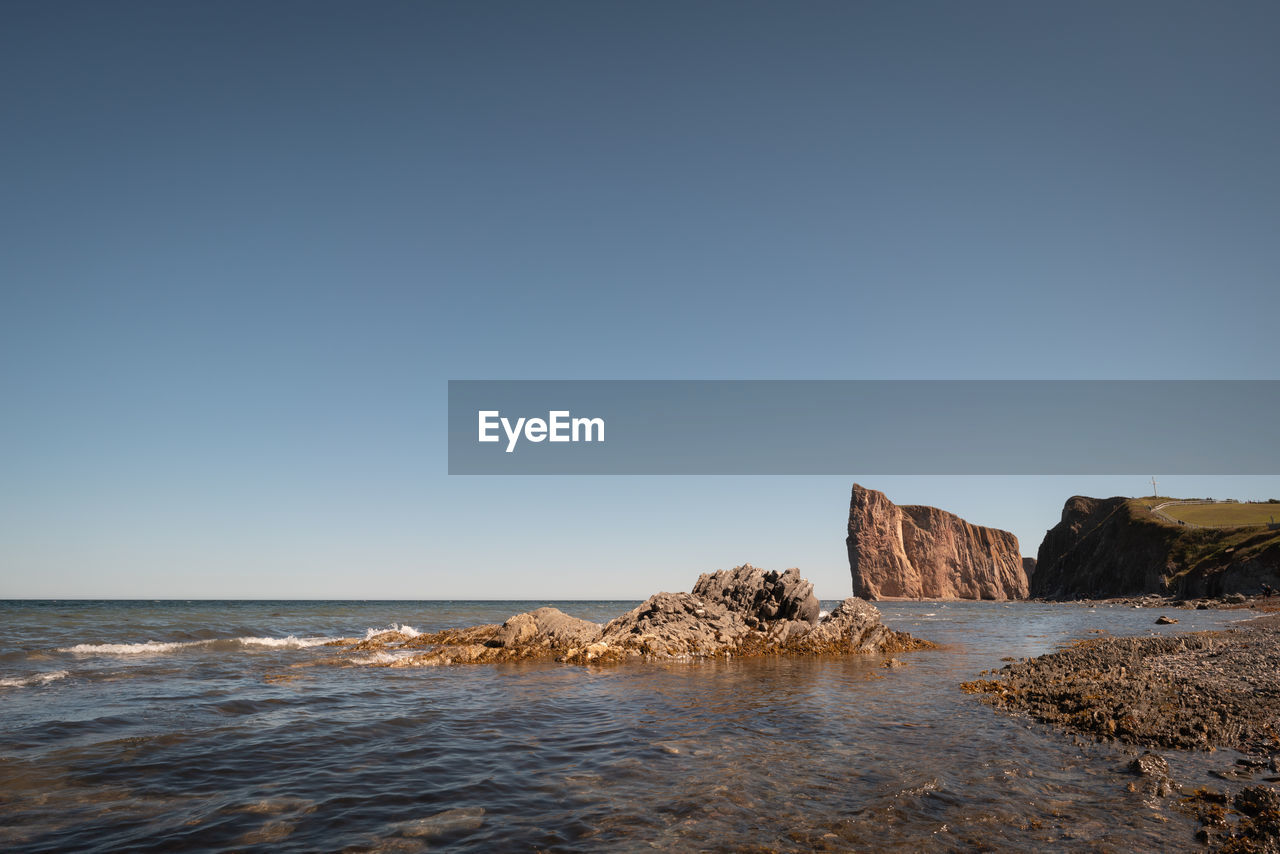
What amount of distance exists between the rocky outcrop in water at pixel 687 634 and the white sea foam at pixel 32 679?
10.1 m

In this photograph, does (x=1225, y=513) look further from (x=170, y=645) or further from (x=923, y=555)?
(x=170, y=645)

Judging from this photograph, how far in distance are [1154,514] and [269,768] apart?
142 metres

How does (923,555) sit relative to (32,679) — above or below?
below

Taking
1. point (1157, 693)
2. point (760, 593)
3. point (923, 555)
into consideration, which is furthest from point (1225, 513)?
point (1157, 693)

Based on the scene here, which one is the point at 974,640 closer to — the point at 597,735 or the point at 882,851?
the point at 597,735

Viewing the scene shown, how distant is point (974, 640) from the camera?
119 feet

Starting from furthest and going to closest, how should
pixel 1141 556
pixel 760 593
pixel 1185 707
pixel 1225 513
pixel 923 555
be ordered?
pixel 923 555 → pixel 1225 513 → pixel 1141 556 → pixel 760 593 → pixel 1185 707

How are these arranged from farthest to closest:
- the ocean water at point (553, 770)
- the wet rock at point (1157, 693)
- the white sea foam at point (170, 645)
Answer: the white sea foam at point (170, 645) < the wet rock at point (1157, 693) < the ocean water at point (553, 770)

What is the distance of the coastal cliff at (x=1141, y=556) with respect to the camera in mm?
70125

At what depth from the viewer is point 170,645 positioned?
1225 inches

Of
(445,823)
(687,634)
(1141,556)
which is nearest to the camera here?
(445,823)

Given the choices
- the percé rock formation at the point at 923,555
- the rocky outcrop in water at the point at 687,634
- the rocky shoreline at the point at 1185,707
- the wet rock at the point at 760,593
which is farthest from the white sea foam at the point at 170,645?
the percé rock formation at the point at 923,555

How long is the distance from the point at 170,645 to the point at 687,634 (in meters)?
26.9

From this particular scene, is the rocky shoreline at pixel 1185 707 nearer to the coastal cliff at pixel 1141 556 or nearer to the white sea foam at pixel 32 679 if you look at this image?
the white sea foam at pixel 32 679
